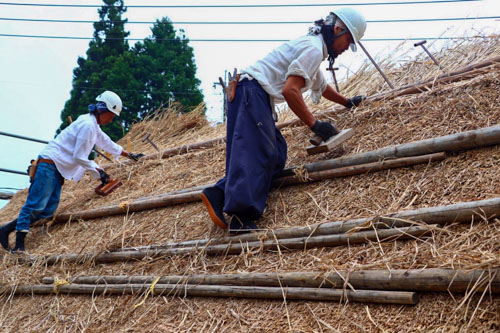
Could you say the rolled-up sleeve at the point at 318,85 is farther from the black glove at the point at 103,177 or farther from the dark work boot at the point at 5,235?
the dark work boot at the point at 5,235

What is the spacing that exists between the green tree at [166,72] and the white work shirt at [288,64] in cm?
1156

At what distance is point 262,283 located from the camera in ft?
8.29

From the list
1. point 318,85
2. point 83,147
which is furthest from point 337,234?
point 83,147

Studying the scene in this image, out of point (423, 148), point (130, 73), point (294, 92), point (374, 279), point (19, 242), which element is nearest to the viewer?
point (374, 279)

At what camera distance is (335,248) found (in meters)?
2.51

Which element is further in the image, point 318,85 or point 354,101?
point 354,101

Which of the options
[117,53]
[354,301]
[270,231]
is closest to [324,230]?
[270,231]

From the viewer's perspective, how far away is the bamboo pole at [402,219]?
215cm

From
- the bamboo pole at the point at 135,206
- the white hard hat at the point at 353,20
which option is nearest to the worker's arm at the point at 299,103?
the white hard hat at the point at 353,20

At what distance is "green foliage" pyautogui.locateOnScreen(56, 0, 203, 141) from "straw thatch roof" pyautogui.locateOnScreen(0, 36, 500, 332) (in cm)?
1034

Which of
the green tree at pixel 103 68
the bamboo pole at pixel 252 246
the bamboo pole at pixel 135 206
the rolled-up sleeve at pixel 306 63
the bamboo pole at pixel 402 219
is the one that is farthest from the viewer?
the green tree at pixel 103 68

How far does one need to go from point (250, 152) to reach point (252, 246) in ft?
1.87

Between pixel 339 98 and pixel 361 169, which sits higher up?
pixel 339 98

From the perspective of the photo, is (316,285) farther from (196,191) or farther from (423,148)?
(196,191)
